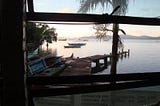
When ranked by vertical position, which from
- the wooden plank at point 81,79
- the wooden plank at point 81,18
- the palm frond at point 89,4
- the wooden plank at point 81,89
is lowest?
the wooden plank at point 81,89

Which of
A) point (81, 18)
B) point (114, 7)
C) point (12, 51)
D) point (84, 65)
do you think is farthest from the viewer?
point (84, 65)

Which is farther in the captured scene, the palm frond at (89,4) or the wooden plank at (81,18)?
the palm frond at (89,4)

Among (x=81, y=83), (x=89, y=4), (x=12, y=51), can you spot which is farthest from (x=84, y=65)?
(x=12, y=51)

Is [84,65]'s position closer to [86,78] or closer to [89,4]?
[89,4]

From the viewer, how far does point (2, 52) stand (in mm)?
1005

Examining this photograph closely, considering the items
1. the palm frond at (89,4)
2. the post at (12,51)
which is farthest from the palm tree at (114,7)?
the post at (12,51)

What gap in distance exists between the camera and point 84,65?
7.49ft

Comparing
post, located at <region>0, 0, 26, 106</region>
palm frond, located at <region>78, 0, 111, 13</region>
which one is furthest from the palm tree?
post, located at <region>0, 0, 26, 106</region>

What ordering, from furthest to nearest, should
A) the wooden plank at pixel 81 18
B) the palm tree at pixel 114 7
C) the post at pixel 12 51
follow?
the palm tree at pixel 114 7, the wooden plank at pixel 81 18, the post at pixel 12 51

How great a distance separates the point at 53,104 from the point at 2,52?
0.60 metres

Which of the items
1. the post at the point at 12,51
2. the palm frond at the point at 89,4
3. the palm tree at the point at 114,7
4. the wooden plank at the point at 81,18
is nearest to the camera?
the post at the point at 12,51

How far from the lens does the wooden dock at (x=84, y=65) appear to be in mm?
1701

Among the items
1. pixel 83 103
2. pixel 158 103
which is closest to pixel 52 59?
pixel 83 103

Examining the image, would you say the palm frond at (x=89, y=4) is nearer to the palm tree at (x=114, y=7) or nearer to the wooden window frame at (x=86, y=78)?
the palm tree at (x=114, y=7)
